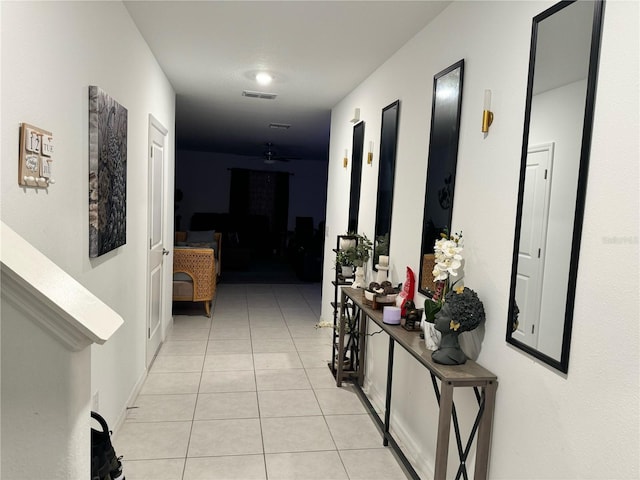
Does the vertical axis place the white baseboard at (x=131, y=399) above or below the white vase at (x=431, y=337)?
below

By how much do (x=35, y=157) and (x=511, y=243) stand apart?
172 cm

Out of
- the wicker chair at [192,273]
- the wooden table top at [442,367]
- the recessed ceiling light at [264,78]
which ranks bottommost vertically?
the wicker chair at [192,273]

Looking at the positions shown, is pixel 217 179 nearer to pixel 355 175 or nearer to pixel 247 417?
pixel 355 175

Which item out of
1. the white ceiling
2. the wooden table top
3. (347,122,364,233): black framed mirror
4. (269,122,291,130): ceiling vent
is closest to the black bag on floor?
the wooden table top

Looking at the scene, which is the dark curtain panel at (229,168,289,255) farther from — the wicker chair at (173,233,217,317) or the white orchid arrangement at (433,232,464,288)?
the white orchid arrangement at (433,232,464,288)

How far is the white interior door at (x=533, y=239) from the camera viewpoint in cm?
154

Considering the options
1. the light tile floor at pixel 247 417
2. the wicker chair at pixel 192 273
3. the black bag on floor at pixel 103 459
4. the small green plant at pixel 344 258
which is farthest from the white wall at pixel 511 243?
the wicker chair at pixel 192 273

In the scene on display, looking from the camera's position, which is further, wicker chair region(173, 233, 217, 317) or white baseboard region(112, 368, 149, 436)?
wicker chair region(173, 233, 217, 317)

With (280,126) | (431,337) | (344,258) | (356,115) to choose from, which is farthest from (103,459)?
(280,126)

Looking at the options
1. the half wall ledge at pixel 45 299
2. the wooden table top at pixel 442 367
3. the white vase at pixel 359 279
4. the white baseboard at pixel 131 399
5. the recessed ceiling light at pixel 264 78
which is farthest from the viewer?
the recessed ceiling light at pixel 264 78

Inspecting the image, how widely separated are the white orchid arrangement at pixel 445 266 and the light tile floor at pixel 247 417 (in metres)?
1.01

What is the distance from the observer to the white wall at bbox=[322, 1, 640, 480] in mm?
1224

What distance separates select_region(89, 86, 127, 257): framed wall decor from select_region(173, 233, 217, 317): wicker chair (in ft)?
8.71

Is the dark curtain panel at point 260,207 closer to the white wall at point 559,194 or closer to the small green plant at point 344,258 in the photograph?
the small green plant at point 344,258
